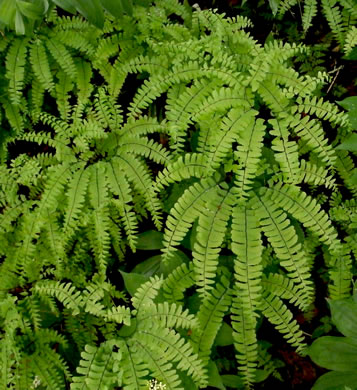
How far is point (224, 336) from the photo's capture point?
2.88 meters

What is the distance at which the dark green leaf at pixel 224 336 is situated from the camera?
9.43ft

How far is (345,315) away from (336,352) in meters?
0.26

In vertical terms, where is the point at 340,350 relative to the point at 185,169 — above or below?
below

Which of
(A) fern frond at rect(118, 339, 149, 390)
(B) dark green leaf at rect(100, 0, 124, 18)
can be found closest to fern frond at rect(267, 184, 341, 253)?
(A) fern frond at rect(118, 339, 149, 390)

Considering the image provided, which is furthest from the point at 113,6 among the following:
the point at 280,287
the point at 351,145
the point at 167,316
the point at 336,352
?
the point at 336,352

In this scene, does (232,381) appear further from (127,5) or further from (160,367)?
(127,5)

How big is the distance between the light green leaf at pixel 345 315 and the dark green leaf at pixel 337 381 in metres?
0.28

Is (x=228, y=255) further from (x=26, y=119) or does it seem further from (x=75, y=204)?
(x=26, y=119)

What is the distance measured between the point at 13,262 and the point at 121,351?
53.0 inches

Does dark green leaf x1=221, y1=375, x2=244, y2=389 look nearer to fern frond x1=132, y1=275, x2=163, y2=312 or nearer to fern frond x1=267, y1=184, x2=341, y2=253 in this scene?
fern frond x1=132, y1=275, x2=163, y2=312

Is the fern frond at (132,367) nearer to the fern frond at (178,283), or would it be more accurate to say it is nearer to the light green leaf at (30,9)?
the fern frond at (178,283)

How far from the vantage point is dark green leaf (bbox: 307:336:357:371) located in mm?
2596

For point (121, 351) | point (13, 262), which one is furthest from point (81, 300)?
point (13, 262)

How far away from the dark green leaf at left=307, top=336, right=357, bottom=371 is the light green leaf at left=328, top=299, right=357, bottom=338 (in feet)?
0.26
